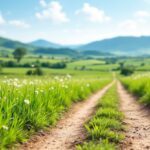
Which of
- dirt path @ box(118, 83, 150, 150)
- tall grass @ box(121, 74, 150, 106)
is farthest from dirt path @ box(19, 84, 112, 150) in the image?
tall grass @ box(121, 74, 150, 106)

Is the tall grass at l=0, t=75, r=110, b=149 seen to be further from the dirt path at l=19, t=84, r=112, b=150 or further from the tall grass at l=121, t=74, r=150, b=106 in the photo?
the tall grass at l=121, t=74, r=150, b=106

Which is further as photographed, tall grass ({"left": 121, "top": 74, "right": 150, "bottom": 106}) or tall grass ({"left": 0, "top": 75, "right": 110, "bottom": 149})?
tall grass ({"left": 121, "top": 74, "right": 150, "bottom": 106})

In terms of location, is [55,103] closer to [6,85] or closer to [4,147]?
[6,85]

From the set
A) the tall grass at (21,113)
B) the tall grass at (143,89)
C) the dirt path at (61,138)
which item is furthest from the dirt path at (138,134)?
the tall grass at (143,89)

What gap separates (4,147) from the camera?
8438 millimetres

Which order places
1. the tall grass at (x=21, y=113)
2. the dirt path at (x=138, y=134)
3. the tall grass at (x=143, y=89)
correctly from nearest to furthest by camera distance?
the tall grass at (x=21, y=113), the dirt path at (x=138, y=134), the tall grass at (x=143, y=89)

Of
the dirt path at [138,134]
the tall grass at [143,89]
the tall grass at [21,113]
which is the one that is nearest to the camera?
the tall grass at [21,113]

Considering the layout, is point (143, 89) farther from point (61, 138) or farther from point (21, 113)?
point (61, 138)

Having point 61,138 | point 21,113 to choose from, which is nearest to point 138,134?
point 61,138

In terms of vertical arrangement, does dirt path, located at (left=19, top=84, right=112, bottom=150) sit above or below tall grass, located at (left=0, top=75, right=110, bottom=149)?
below

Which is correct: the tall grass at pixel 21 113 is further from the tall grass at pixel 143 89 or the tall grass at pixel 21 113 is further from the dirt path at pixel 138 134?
the tall grass at pixel 143 89

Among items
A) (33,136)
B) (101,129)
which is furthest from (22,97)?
(101,129)

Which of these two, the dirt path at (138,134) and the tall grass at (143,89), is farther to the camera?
the tall grass at (143,89)

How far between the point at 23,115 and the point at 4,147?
102 inches
